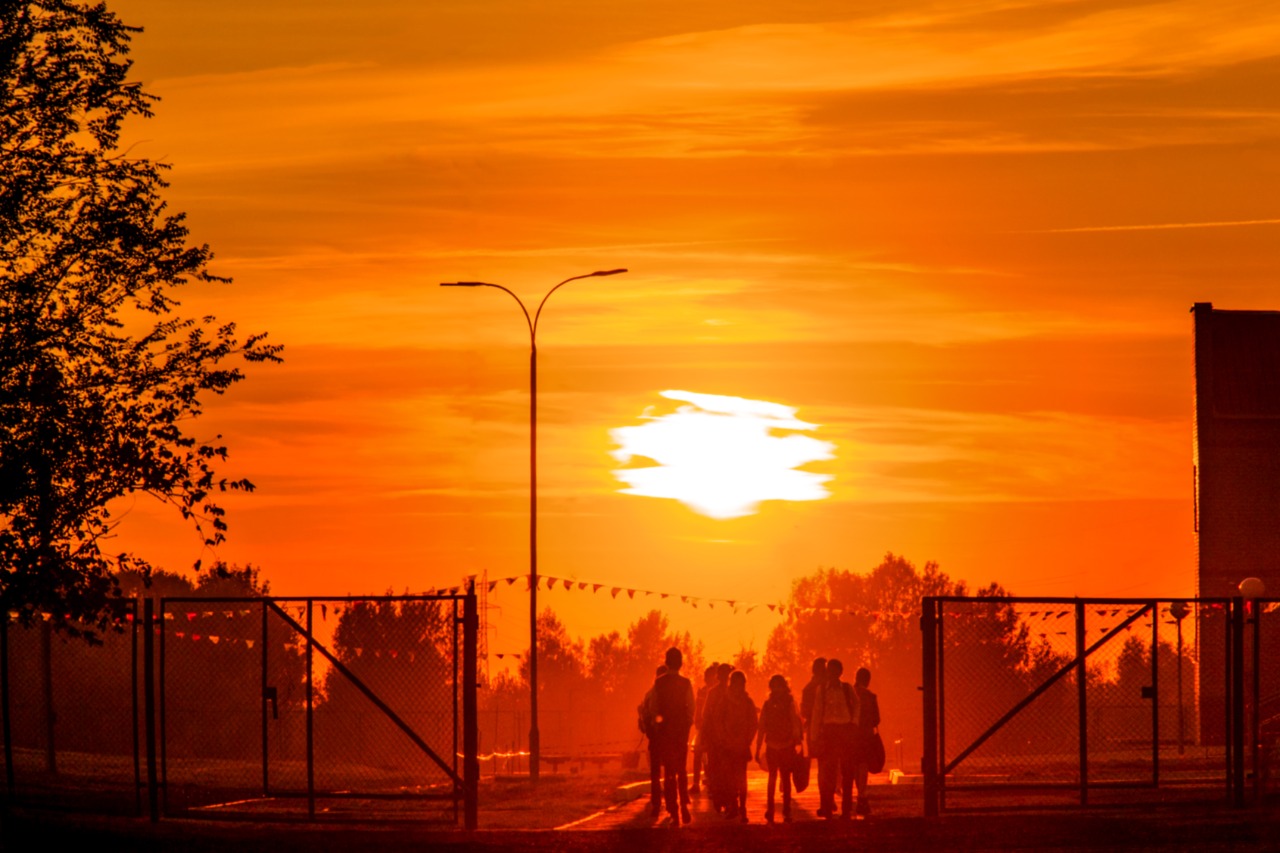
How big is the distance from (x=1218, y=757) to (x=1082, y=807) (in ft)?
59.7

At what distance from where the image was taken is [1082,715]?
68.1 ft

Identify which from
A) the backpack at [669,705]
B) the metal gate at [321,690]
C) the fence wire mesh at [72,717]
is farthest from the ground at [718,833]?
the metal gate at [321,690]

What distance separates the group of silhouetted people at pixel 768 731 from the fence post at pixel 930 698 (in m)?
0.84

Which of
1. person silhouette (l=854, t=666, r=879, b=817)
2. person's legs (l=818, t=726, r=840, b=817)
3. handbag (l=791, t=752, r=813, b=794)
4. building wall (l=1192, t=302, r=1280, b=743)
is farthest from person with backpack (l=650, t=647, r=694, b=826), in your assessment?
building wall (l=1192, t=302, r=1280, b=743)

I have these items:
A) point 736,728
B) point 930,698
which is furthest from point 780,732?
point 930,698

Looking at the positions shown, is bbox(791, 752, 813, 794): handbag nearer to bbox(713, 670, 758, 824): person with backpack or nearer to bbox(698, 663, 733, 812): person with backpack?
bbox(713, 670, 758, 824): person with backpack

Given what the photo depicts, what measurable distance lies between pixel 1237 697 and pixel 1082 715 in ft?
6.12

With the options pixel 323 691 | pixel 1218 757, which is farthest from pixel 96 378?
pixel 323 691

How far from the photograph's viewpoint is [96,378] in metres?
20.9

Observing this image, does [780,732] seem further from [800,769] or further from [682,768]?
[682,768]

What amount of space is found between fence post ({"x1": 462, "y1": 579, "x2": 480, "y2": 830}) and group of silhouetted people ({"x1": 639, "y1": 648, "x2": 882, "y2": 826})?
6.80 ft

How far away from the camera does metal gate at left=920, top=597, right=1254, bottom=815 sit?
2092 cm

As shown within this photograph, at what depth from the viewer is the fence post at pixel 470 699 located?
19.4 metres

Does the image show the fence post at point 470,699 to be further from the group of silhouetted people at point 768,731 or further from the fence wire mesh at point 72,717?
the fence wire mesh at point 72,717
